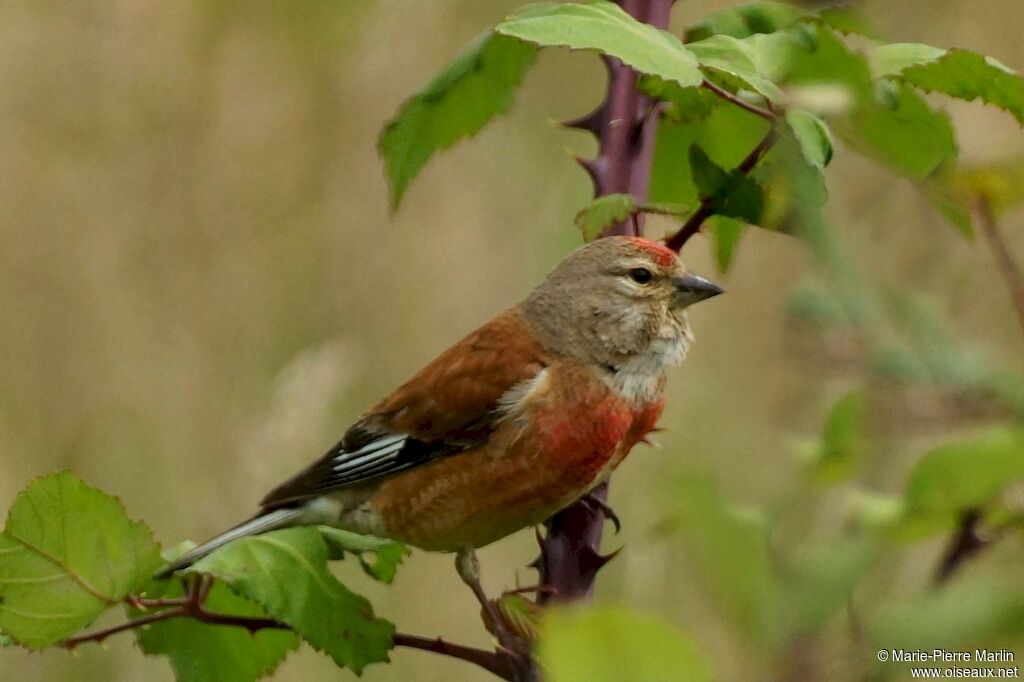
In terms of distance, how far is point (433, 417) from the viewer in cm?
281

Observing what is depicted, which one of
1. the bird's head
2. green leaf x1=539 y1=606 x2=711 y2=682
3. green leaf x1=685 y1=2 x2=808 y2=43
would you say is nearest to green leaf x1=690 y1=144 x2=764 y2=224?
green leaf x1=685 y1=2 x2=808 y2=43

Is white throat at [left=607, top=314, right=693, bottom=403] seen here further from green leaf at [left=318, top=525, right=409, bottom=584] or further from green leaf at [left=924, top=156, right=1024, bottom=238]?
green leaf at [left=924, top=156, right=1024, bottom=238]

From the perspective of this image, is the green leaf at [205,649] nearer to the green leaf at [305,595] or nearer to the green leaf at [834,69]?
the green leaf at [305,595]

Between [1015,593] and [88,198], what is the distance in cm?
393

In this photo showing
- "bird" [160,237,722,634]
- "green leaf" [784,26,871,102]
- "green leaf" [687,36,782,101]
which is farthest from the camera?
"bird" [160,237,722,634]

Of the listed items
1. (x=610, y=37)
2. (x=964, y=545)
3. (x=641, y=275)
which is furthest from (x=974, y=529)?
(x=641, y=275)

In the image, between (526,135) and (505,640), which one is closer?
(505,640)

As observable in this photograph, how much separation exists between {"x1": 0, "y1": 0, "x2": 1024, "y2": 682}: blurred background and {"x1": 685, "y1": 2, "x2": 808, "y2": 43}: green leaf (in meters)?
1.61

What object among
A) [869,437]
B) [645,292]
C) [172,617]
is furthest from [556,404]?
[869,437]

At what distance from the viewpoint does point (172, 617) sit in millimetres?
1841

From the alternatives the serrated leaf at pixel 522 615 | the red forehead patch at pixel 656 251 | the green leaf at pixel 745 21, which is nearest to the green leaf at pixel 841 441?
the serrated leaf at pixel 522 615

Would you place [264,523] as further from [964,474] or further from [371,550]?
[964,474]

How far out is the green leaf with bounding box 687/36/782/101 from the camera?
58.7 inches

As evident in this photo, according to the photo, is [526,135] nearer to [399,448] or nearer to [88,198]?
[88,198]
